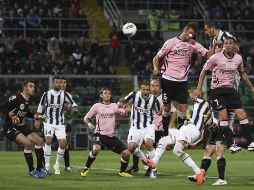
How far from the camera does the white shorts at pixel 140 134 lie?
738 inches

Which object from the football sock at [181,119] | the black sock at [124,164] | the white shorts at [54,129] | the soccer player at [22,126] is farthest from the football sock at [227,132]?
the white shorts at [54,129]

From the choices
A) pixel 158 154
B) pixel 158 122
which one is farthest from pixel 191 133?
pixel 158 122

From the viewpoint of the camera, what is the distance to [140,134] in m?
18.9

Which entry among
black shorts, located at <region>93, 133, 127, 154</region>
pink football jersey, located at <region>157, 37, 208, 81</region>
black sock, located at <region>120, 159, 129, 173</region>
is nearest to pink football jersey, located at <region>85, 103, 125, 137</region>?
black shorts, located at <region>93, 133, 127, 154</region>

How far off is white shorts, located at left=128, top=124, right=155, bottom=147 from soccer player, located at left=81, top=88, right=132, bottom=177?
0.30 meters

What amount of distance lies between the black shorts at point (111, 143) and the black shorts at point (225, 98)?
3.27m

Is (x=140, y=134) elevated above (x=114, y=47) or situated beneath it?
situated beneath

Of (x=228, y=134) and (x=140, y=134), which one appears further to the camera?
(x=140, y=134)

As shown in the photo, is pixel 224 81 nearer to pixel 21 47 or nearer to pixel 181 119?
pixel 181 119

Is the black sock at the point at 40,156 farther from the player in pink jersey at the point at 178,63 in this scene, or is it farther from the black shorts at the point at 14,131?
the player in pink jersey at the point at 178,63

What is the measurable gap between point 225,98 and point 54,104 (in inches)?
217

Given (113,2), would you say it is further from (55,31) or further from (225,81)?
(225,81)

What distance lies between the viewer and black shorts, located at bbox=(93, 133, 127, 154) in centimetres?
1855

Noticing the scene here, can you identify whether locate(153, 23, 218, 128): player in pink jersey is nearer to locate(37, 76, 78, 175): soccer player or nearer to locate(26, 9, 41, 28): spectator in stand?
locate(37, 76, 78, 175): soccer player
